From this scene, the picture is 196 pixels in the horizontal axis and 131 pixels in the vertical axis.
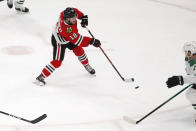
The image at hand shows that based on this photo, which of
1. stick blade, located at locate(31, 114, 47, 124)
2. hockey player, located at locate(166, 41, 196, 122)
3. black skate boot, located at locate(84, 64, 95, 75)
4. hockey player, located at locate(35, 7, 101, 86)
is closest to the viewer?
Result: hockey player, located at locate(166, 41, 196, 122)

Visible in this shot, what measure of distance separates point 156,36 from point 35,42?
4.87 ft

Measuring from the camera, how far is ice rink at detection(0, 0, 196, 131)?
9.93ft

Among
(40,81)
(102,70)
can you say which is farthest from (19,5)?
(40,81)

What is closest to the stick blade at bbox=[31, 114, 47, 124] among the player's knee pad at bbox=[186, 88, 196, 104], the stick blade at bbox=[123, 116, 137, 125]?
the stick blade at bbox=[123, 116, 137, 125]

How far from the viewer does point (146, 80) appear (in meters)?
3.68

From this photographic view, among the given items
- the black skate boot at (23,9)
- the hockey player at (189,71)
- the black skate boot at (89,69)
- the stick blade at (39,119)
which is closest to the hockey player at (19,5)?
the black skate boot at (23,9)

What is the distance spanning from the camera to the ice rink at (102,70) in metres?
3.03

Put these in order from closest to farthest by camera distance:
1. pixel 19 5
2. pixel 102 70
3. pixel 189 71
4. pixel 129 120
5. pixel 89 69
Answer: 1. pixel 189 71
2. pixel 129 120
3. pixel 89 69
4. pixel 102 70
5. pixel 19 5

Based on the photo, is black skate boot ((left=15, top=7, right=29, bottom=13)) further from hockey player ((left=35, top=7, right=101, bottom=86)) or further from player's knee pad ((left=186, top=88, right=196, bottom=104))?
player's knee pad ((left=186, top=88, right=196, bottom=104))

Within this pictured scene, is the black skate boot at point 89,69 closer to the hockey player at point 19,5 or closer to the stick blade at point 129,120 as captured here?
the stick blade at point 129,120

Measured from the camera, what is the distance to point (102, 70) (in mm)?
3893

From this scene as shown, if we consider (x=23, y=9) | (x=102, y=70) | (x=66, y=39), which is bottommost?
(x=102, y=70)

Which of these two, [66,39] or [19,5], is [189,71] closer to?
[66,39]

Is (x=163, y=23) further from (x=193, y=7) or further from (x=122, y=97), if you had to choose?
(x=122, y=97)
